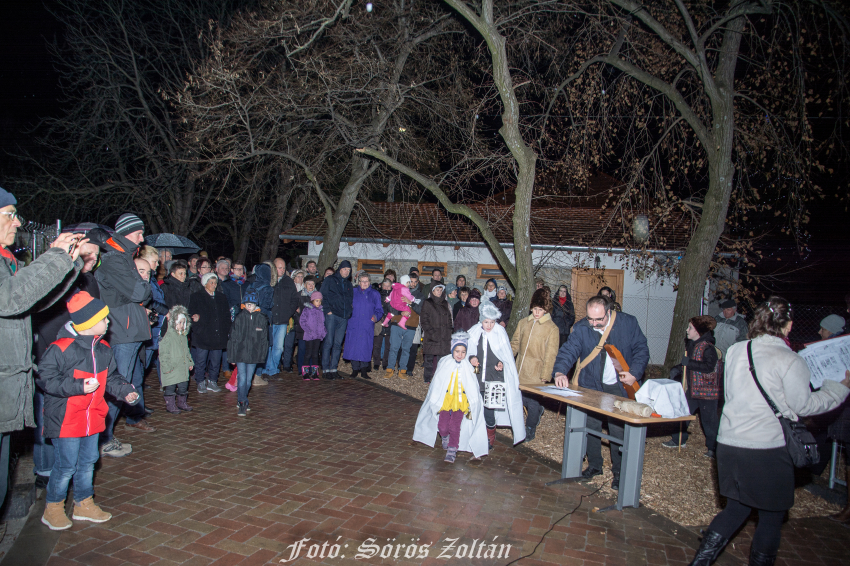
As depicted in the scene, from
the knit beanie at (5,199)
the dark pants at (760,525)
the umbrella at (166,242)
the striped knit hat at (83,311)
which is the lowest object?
the dark pants at (760,525)

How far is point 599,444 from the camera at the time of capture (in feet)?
17.2

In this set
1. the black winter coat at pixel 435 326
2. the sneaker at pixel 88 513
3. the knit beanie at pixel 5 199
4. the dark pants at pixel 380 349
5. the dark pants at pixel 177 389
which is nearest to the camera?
the knit beanie at pixel 5 199

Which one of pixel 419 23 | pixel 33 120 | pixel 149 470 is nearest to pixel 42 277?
pixel 149 470

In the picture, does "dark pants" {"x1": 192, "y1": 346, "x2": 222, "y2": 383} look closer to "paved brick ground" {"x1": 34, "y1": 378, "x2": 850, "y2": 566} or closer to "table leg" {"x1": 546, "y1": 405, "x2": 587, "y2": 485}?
"paved brick ground" {"x1": 34, "y1": 378, "x2": 850, "y2": 566}

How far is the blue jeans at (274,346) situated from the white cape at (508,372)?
184 inches

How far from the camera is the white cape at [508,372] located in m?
5.87

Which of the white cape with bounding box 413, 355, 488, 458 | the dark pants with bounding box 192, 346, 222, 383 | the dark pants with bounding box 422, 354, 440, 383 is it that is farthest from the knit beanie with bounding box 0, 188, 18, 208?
the dark pants with bounding box 422, 354, 440, 383

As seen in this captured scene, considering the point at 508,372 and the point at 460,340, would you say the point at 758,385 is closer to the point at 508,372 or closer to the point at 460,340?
the point at 508,372

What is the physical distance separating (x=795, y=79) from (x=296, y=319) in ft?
31.2

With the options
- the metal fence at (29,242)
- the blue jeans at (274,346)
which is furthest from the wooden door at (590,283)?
the metal fence at (29,242)

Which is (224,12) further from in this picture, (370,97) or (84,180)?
(370,97)

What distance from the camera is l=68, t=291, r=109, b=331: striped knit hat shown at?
367cm

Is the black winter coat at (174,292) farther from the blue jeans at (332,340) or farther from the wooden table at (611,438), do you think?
the wooden table at (611,438)

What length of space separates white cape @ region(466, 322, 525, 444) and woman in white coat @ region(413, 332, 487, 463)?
238 mm
